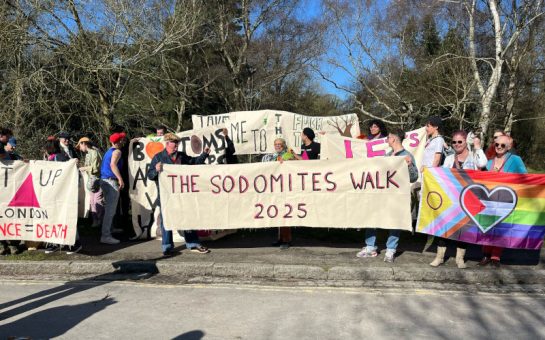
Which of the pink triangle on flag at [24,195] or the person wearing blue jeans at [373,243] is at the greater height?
the pink triangle on flag at [24,195]

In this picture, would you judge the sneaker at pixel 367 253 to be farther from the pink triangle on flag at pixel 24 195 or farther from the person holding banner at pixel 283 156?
the pink triangle on flag at pixel 24 195

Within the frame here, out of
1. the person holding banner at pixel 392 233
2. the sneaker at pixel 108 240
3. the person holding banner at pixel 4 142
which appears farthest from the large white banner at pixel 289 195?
the person holding banner at pixel 4 142

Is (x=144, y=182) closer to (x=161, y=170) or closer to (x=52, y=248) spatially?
(x=161, y=170)

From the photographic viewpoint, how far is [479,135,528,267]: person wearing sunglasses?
584 centimetres

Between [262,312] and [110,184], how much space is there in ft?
13.3

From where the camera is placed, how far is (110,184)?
293 inches

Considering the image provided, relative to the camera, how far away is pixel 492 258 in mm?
5863

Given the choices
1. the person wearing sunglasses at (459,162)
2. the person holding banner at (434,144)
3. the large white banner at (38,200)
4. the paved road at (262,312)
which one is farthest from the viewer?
the large white banner at (38,200)

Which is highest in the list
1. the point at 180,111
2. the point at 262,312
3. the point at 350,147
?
the point at 180,111

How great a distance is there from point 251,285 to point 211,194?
164cm

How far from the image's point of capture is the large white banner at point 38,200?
653cm

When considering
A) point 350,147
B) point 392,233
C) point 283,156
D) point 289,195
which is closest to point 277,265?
point 289,195

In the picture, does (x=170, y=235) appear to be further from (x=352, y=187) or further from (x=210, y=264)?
(x=352, y=187)

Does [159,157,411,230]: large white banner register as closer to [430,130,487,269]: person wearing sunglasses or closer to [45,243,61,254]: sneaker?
Answer: [430,130,487,269]: person wearing sunglasses
